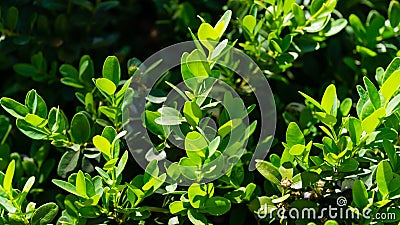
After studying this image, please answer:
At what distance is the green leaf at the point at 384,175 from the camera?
3.63 ft

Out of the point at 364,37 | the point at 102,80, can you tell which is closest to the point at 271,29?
the point at 364,37

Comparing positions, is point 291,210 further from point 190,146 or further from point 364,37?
point 364,37

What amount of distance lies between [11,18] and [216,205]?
2.66ft

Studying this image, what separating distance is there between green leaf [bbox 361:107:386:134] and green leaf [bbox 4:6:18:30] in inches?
38.2

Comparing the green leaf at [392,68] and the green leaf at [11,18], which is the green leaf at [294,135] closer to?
the green leaf at [392,68]

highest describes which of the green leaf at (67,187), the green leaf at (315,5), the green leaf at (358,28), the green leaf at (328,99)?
the green leaf at (315,5)

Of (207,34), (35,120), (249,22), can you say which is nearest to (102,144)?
(35,120)

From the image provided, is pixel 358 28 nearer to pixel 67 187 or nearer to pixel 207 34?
pixel 207 34

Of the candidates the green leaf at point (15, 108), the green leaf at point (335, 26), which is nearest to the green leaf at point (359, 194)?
the green leaf at point (335, 26)

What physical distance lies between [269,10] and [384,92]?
37cm

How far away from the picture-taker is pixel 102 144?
1.16 m

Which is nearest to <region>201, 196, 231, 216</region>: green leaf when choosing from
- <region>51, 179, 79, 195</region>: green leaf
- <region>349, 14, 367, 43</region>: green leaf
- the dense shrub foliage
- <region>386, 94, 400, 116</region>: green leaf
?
the dense shrub foliage

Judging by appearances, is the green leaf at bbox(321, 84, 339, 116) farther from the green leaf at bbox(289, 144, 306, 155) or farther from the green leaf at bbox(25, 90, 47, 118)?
the green leaf at bbox(25, 90, 47, 118)

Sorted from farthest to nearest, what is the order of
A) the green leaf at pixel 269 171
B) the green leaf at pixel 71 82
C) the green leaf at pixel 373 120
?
the green leaf at pixel 71 82 < the green leaf at pixel 269 171 < the green leaf at pixel 373 120
